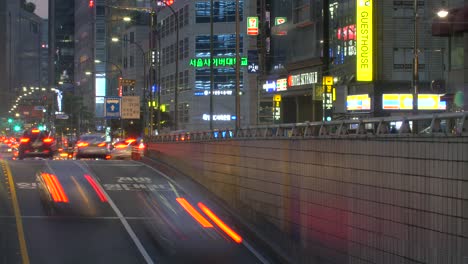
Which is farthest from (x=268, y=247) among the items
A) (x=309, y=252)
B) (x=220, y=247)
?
(x=309, y=252)

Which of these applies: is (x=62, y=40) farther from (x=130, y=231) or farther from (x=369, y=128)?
(x=369, y=128)

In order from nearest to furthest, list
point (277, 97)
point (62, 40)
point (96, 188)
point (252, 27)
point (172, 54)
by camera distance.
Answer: point (96, 188)
point (252, 27)
point (277, 97)
point (172, 54)
point (62, 40)

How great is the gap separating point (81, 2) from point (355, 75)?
118m

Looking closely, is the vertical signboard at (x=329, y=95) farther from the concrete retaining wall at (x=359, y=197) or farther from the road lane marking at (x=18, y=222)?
the concrete retaining wall at (x=359, y=197)

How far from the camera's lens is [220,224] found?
690 inches

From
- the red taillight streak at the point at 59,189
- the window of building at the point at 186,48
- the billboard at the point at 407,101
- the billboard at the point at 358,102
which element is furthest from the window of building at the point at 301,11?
the red taillight streak at the point at 59,189

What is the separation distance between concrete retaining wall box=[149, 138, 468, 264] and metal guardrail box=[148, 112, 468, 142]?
165mm

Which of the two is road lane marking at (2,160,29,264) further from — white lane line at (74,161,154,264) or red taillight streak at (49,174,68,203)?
white lane line at (74,161,154,264)

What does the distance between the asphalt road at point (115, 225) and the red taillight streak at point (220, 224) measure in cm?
3

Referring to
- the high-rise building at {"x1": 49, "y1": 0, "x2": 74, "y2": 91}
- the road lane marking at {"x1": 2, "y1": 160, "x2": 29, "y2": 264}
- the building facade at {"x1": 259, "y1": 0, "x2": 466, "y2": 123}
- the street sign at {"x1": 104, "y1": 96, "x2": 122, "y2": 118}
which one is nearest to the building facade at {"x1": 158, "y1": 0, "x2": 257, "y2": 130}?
the street sign at {"x1": 104, "y1": 96, "x2": 122, "y2": 118}

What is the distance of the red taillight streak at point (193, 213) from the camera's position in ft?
57.9

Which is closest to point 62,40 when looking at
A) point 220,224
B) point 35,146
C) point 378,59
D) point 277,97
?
point 277,97

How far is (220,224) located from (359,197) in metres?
7.46

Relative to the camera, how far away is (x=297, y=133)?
1479cm
